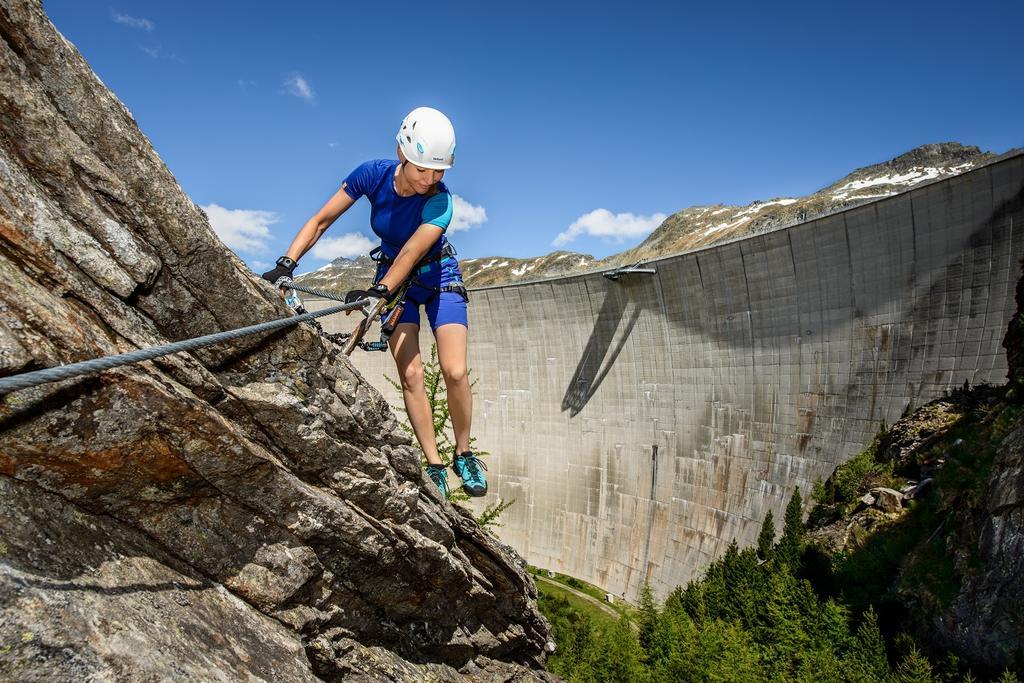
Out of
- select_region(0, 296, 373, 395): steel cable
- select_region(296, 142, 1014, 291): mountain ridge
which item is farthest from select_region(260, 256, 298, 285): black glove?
select_region(296, 142, 1014, 291): mountain ridge

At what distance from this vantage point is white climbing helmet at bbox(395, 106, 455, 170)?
4.99 m

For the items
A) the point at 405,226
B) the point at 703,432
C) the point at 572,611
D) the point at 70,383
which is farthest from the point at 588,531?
the point at 70,383

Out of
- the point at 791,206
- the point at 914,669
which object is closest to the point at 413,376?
the point at 914,669

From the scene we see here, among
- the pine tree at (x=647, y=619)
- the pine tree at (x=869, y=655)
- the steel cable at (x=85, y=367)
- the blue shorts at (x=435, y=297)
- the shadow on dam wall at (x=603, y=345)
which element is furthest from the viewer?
the shadow on dam wall at (x=603, y=345)

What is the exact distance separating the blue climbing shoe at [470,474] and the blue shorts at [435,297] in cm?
134

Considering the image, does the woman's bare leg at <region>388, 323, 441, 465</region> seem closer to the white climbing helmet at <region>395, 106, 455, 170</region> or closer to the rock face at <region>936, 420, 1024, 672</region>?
the white climbing helmet at <region>395, 106, 455, 170</region>

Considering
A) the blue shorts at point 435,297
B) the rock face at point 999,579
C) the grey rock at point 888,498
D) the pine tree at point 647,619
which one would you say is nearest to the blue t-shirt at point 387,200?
the blue shorts at point 435,297

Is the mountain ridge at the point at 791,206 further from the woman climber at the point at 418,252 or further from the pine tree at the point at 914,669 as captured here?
the woman climber at the point at 418,252

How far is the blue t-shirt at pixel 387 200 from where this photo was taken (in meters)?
5.48

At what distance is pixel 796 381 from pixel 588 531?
12.4m

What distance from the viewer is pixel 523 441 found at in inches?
1297

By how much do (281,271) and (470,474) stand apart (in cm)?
265

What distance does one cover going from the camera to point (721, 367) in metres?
26.0

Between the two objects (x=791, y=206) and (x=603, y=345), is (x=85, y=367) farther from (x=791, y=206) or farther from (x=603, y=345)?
(x=791, y=206)
